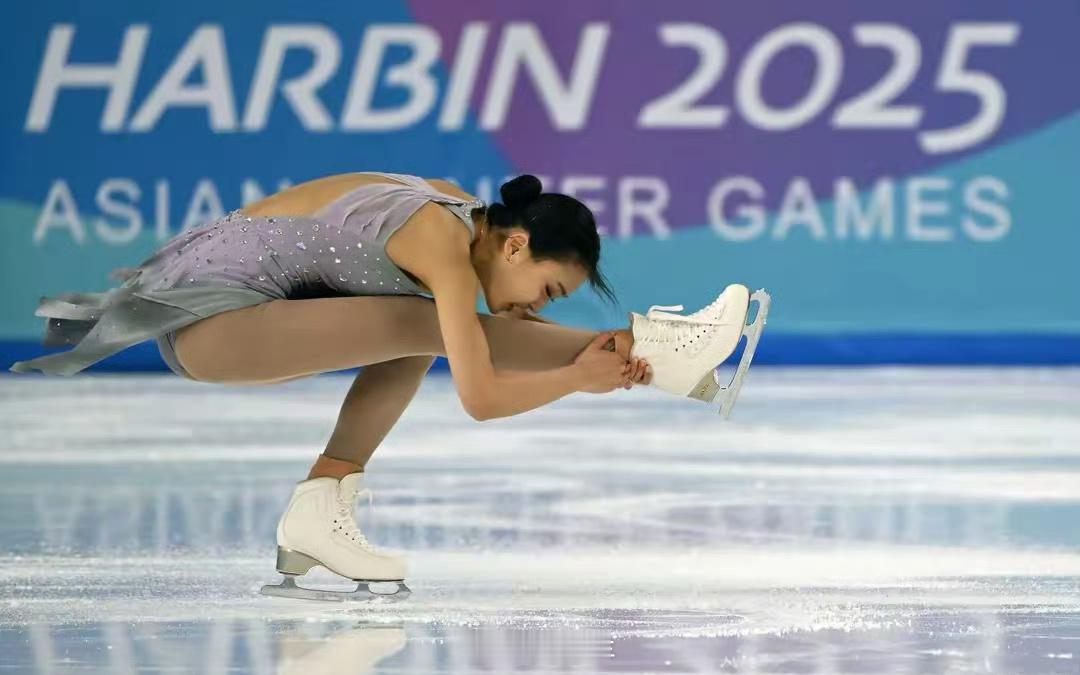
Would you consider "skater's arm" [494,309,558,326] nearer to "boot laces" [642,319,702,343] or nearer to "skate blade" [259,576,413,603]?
"boot laces" [642,319,702,343]

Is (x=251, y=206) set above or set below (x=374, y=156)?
below

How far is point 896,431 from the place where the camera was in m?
4.48

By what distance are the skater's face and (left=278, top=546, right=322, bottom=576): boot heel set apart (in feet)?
1.40

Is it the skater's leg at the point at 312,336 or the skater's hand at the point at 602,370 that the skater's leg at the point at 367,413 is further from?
the skater's hand at the point at 602,370

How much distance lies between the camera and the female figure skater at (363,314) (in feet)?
7.46

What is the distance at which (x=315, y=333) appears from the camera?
7.64ft

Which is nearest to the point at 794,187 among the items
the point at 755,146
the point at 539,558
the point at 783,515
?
the point at 755,146

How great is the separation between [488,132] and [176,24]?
1344 millimetres

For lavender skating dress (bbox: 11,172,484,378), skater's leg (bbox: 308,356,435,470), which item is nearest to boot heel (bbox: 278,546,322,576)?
skater's leg (bbox: 308,356,435,470)

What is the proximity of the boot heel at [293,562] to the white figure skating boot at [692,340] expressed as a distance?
516mm

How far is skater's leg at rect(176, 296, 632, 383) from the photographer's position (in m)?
2.32

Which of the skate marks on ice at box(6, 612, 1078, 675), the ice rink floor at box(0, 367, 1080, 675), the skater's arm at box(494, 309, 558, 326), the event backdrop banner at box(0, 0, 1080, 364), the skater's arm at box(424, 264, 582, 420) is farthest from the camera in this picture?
the event backdrop banner at box(0, 0, 1080, 364)

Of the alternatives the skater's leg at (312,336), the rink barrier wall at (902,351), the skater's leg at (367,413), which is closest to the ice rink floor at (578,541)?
the skater's leg at (367,413)

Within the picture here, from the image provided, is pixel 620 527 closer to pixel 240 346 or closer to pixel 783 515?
pixel 783 515
